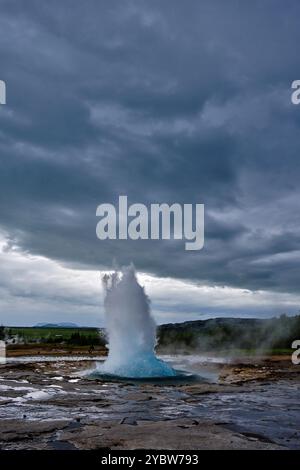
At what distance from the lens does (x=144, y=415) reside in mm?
15523

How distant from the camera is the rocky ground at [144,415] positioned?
11.3 metres

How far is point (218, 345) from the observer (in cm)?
8019

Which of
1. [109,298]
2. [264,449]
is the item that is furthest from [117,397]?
[109,298]

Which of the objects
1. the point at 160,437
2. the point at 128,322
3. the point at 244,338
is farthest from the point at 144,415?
the point at 244,338

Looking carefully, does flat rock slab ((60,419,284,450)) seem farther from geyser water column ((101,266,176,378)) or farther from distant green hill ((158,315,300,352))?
distant green hill ((158,315,300,352))

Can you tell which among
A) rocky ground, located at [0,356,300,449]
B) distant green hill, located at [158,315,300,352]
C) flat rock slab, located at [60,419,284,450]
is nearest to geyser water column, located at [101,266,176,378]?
rocky ground, located at [0,356,300,449]

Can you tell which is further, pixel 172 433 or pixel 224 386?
pixel 224 386

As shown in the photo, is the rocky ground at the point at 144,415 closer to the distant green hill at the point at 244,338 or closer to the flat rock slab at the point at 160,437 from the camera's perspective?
the flat rock slab at the point at 160,437

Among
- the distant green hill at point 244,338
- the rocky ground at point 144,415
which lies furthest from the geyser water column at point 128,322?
the distant green hill at point 244,338

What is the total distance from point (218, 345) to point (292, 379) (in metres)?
51.2

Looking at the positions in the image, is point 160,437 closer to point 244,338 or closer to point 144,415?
point 144,415

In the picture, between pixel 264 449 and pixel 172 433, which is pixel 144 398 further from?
pixel 264 449

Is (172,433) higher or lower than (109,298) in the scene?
lower
